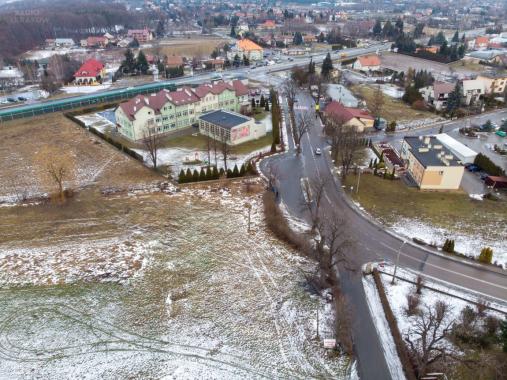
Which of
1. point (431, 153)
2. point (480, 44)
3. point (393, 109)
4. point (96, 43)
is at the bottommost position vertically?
point (393, 109)

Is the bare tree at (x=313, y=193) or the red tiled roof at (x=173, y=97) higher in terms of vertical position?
the red tiled roof at (x=173, y=97)

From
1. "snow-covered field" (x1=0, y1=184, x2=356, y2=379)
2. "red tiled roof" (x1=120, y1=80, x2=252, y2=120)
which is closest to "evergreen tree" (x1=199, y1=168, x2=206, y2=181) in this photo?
"snow-covered field" (x1=0, y1=184, x2=356, y2=379)

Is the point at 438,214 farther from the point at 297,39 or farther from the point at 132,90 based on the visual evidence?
the point at 297,39

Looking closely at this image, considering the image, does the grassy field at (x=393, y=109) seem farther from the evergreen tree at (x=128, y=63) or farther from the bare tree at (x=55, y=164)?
the evergreen tree at (x=128, y=63)

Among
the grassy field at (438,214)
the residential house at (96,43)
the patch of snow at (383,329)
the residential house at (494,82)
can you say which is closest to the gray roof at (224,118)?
the grassy field at (438,214)

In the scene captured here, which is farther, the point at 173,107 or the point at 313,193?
the point at 173,107

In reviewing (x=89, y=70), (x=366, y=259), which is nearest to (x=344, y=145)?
(x=366, y=259)
